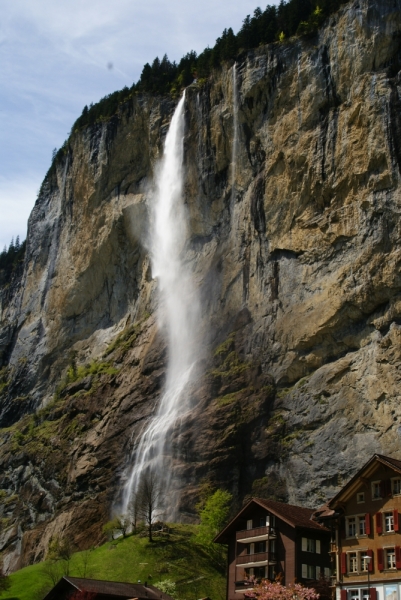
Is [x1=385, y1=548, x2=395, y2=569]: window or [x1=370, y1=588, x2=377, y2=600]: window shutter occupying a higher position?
[x1=385, y1=548, x2=395, y2=569]: window

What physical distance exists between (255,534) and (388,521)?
358 inches

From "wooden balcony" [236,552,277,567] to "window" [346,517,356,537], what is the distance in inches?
196

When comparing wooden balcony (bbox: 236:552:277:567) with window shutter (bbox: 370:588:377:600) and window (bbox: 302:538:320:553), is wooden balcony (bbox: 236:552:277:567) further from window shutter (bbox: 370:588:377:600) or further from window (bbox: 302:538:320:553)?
window shutter (bbox: 370:588:377:600)

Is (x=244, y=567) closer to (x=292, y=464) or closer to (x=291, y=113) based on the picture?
(x=292, y=464)

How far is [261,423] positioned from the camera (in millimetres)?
66625

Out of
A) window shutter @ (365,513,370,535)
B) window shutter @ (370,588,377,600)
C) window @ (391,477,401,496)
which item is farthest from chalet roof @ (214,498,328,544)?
window @ (391,477,401,496)

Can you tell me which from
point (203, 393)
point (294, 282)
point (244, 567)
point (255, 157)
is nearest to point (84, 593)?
point (244, 567)

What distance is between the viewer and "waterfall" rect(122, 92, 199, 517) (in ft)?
234

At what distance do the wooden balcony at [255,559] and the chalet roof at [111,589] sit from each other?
4.70m

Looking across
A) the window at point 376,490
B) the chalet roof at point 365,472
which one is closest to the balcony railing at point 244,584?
the chalet roof at point 365,472

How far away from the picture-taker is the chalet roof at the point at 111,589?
42184 mm

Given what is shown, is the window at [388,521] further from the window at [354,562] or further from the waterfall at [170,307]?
the waterfall at [170,307]

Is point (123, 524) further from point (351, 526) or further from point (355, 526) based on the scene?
point (355, 526)

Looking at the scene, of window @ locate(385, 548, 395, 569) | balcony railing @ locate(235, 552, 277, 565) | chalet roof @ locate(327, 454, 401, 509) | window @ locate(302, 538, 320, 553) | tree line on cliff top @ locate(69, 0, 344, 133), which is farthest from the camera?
tree line on cliff top @ locate(69, 0, 344, 133)
